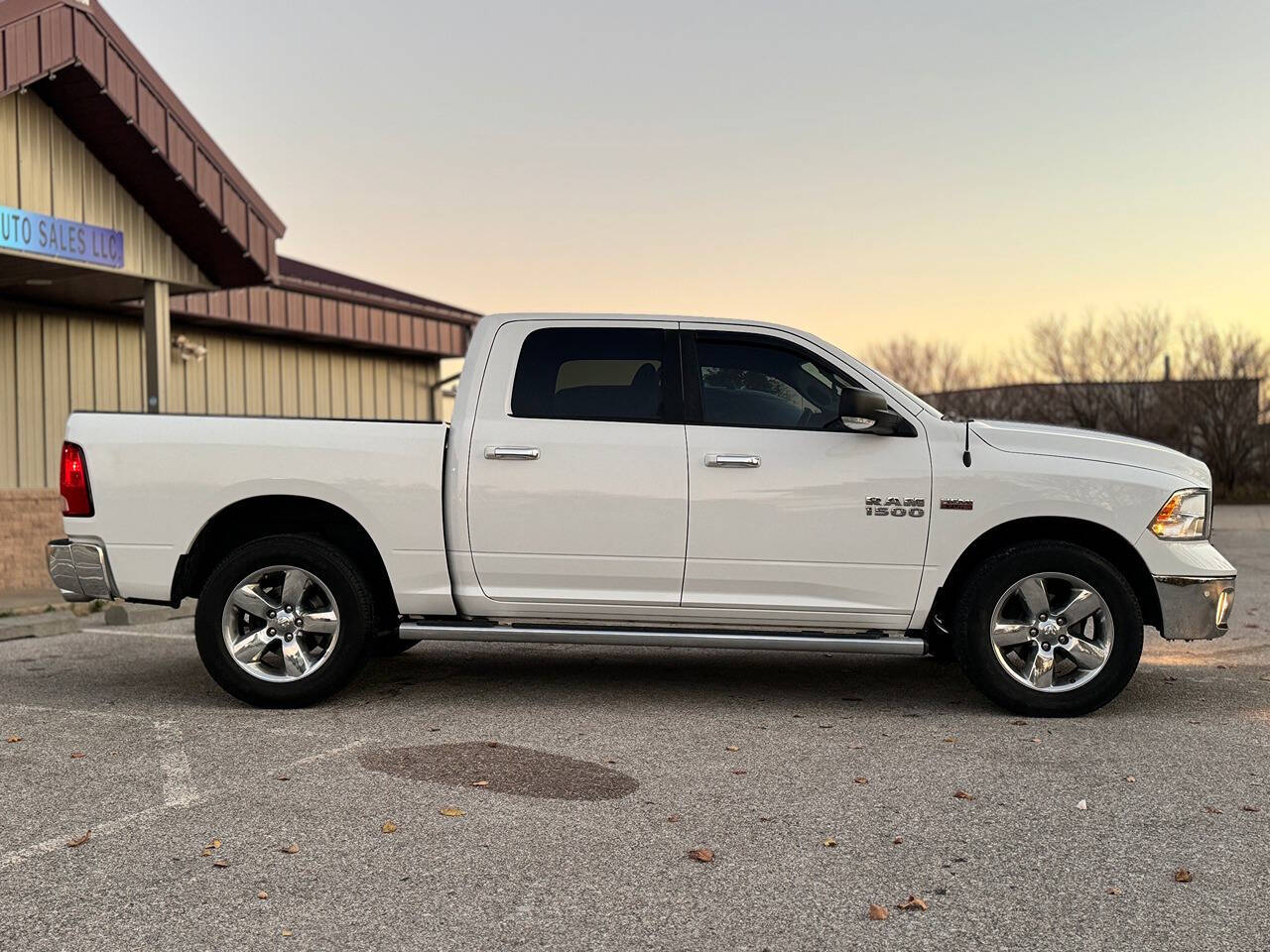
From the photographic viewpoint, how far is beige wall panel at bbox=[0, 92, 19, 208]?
11.6 meters

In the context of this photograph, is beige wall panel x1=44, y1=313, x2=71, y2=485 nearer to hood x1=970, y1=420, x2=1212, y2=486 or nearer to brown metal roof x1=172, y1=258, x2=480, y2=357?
brown metal roof x1=172, y1=258, x2=480, y2=357

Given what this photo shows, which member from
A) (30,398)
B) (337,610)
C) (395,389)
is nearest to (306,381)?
(395,389)

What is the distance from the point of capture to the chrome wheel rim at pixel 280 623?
265 inches

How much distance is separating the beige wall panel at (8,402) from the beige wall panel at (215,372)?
3072 millimetres

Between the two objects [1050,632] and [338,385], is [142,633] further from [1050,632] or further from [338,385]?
[338,385]

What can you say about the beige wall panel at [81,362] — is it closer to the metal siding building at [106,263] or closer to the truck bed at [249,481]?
the metal siding building at [106,263]

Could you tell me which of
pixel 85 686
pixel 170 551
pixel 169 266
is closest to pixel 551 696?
pixel 170 551

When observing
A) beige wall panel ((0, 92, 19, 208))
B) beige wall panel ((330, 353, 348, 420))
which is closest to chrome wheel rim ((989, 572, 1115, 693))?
beige wall panel ((0, 92, 19, 208))

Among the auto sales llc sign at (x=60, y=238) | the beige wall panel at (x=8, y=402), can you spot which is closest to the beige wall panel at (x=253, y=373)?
the beige wall panel at (x=8, y=402)

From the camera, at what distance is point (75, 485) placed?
271 inches

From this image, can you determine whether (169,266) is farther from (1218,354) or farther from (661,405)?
(1218,354)

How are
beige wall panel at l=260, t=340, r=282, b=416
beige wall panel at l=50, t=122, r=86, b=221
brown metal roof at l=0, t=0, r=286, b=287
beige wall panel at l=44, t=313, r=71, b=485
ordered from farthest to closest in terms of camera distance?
1. beige wall panel at l=260, t=340, r=282, b=416
2. beige wall panel at l=44, t=313, r=71, b=485
3. beige wall panel at l=50, t=122, r=86, b=221
4. brown metal roof at l=0, t=0, r=286, b=287

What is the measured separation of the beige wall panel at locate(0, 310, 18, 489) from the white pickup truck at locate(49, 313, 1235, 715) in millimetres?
8666

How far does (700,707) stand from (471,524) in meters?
1.62
